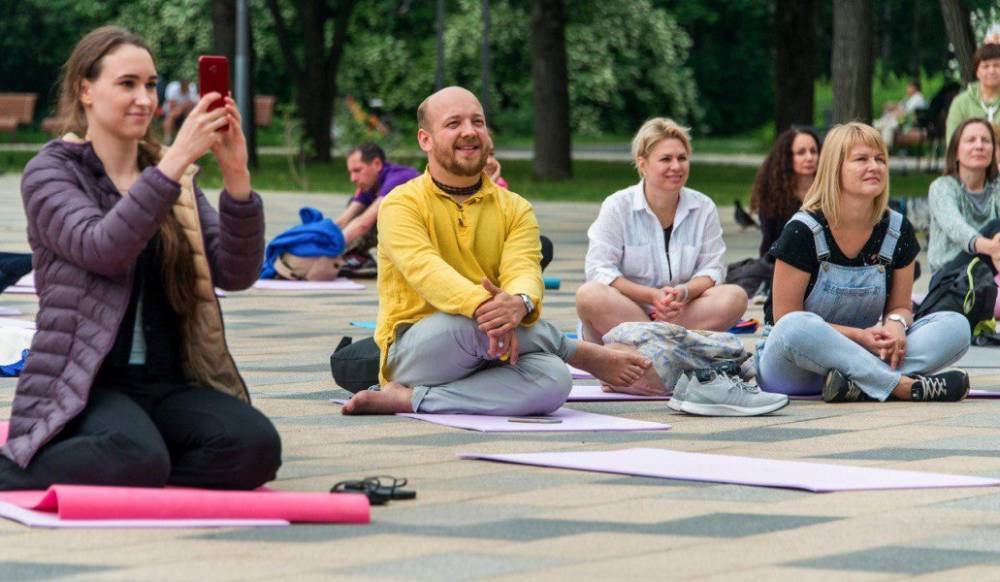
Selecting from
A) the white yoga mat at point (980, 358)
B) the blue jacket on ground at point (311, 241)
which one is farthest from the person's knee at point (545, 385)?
the blue jacket on ground at point (311, 241)

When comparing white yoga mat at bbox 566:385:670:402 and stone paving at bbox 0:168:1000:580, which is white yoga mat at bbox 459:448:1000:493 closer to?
stone paving at bbox 0:168:1000:580

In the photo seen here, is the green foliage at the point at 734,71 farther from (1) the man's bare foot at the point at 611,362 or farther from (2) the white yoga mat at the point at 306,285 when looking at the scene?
(1) the man's bare foot at the point at 611,362

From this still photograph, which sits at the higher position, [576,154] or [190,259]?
[190,259]

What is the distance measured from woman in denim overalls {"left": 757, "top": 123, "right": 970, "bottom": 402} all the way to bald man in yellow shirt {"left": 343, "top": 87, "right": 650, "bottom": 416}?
1035mm

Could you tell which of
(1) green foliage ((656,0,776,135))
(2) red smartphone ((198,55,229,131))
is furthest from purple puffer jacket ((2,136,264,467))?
(1) green foliage ((656,0,776,135))

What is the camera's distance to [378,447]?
666cm

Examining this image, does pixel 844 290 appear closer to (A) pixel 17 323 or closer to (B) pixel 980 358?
(B) pixel 980 358

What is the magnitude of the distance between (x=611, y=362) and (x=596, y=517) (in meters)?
2.59

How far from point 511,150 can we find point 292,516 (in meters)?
37.6

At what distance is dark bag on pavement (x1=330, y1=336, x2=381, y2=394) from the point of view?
26.0ft

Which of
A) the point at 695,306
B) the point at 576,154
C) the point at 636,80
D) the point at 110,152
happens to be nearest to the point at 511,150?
the point at 576,154

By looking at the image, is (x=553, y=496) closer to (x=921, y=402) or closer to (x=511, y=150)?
(x=921, y=402)

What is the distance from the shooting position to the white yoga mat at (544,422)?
714cm

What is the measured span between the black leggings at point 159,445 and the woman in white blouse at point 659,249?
3.10 metres
